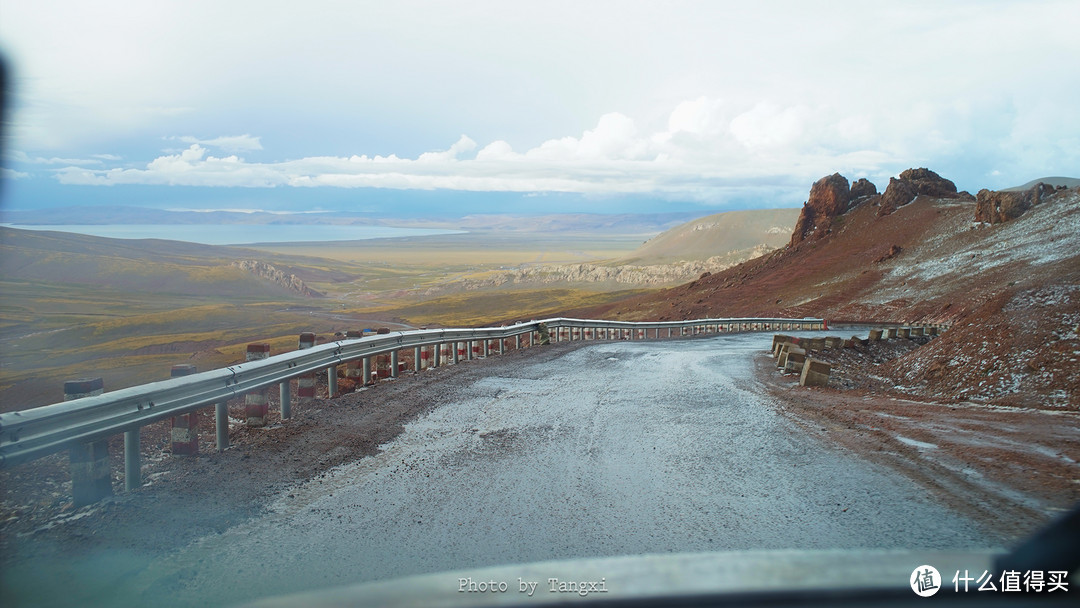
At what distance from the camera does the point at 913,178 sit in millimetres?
96562

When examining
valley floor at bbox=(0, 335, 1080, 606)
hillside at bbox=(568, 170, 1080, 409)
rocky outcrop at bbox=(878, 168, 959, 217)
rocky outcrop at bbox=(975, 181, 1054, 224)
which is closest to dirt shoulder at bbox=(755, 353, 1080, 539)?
valley floor at bbox=(0, 335, 1080, 606)

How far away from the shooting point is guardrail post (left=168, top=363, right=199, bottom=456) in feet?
26.0

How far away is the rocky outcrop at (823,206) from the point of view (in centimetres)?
9712

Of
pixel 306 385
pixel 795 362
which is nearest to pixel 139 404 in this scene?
pixel 306 385

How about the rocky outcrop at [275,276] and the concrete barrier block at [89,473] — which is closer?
the concrete barrier block at [89,473]

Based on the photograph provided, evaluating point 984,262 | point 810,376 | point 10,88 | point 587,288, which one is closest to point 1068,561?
point 10,88

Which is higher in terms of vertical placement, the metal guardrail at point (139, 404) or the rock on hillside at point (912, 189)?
the rock on hillside at point (912, 189)

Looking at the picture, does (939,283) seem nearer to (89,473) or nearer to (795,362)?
(795,362)

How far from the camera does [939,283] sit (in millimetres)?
64000

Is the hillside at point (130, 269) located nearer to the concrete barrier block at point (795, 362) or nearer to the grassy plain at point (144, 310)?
the grassy plain at point (144, 310)

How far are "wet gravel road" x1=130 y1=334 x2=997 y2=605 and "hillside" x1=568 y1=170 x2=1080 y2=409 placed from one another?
5.97 meters

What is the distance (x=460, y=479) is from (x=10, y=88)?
6950mm

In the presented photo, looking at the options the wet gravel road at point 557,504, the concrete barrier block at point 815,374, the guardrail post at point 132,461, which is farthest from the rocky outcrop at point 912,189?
the guardrail post at point 132,461

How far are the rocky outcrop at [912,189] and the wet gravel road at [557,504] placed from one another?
90755 mm
